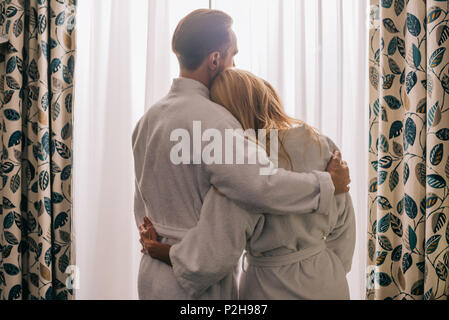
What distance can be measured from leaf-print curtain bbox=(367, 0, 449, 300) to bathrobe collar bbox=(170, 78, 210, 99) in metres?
0.74

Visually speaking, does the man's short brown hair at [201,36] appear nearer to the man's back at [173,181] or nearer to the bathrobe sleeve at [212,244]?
the man's back at [173,181]

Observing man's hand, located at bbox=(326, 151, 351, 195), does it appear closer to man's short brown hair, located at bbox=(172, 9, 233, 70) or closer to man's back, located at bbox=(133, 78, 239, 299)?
man's back, located at bbox=(133, 78, 239, 299)

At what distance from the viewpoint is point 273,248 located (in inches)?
40.6

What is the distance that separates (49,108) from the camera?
1658 millimetres

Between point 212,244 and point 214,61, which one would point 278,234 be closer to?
point 212,244

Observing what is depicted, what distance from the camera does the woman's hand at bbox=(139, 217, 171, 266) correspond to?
1.04m

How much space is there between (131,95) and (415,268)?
4.33 feet

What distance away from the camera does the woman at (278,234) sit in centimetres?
100

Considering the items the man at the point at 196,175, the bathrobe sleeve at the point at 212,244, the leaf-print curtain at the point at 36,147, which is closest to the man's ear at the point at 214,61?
the man at the point at 196,175

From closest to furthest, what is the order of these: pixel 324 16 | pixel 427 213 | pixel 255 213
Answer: pixel 255 213 < pixel 427 213 < pixel 324 16

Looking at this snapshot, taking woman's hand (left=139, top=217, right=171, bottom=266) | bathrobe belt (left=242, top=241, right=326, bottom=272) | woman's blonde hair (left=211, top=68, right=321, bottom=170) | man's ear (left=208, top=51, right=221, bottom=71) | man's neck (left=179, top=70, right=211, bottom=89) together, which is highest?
man's ear (left=208, top=51, right=221, bottom=71)

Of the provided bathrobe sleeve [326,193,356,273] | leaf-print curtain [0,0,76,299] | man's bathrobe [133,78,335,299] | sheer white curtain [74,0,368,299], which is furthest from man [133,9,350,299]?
leaf-print curtain [0,0,76,299]
